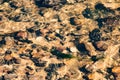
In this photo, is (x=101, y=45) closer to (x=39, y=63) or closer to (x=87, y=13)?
(x=87, y=13)

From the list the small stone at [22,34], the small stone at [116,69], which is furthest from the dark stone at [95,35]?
the small stone at [22,34]

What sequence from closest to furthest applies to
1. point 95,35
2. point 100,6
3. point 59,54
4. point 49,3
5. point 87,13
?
point 59,54 → point 95,35 → point 87,13 → point 100,6 → point 49,3

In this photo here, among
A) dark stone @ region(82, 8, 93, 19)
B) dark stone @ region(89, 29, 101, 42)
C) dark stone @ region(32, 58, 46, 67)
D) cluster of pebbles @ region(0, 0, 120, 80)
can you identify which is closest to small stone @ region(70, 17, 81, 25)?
cluster of pebbles @ region(0, 0, 120, 80)

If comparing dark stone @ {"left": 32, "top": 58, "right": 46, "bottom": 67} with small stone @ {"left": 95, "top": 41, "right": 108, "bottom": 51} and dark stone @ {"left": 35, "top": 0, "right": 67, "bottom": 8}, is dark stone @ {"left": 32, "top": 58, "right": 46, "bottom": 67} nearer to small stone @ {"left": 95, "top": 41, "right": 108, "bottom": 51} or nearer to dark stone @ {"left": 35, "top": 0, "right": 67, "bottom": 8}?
small stone @ {"left": 95, "top": 41, "right": 108, "bottom": 51}

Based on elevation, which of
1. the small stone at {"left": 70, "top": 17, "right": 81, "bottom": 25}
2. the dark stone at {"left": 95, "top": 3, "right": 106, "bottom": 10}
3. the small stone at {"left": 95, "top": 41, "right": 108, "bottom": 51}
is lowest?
the small stone at {"left": 95, "top": 41, "right": 108, "bottom": 51}

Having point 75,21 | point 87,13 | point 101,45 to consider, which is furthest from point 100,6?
point 101,45

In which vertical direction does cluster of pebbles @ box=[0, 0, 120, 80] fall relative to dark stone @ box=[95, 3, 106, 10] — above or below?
below

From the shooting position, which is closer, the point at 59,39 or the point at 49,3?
the point at 59,39

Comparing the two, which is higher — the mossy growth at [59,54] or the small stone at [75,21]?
the small stone at [75,21]

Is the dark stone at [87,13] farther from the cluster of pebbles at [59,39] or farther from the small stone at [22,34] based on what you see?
the small stone at [22,34]
